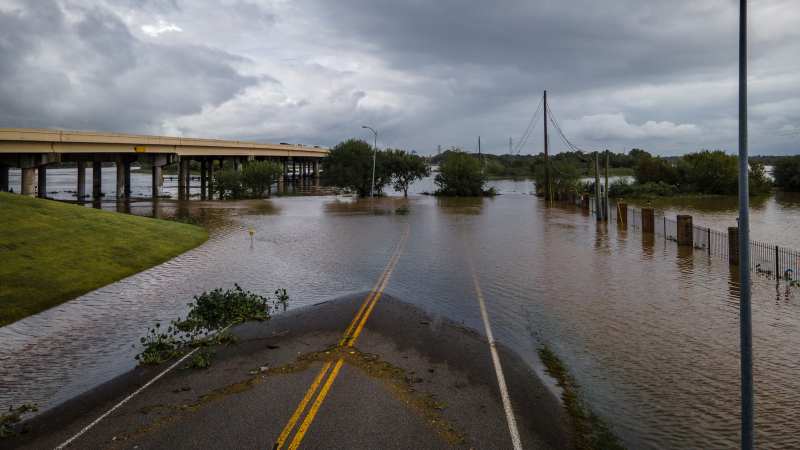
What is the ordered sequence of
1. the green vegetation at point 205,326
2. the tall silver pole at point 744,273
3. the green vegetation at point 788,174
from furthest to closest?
1. the green vegetation at point 788,174
2. the green vegetation at point 205,326
3. the tall silver pole at point 744,273

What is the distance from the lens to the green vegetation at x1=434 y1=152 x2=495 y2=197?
Answer: 88.9 meters

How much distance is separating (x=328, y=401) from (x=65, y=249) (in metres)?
20.0

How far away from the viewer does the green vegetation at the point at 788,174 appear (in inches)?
3558

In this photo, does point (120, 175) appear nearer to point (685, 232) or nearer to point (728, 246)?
point (685, 232)

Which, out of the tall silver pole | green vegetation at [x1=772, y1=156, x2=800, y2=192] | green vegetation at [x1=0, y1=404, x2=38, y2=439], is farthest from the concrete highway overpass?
green vegetation at [x1=772, y1=156, x2=800, y2=192]

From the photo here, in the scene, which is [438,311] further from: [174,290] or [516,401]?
[174,290]

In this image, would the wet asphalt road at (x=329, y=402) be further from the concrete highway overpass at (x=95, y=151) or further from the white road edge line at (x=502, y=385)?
the concrete highway overpass at (x=95, y=151)

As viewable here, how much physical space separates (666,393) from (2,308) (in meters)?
18.5

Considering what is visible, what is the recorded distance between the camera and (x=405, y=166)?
91.1m

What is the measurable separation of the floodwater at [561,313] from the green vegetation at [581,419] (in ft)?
0.88

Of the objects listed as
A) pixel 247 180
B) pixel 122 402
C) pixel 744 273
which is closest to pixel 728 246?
pixel 744 273

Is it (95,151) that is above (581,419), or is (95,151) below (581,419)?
above

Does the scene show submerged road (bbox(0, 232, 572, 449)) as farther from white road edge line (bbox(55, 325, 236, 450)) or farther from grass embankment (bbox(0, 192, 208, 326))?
grass embankment (bbox(0, 192, 208, 326))

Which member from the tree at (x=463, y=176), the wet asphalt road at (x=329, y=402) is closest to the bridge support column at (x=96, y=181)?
the tree at (x=463, y=176)
